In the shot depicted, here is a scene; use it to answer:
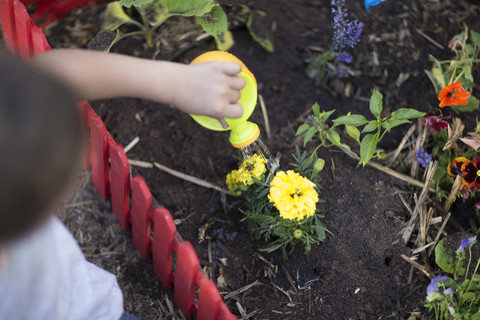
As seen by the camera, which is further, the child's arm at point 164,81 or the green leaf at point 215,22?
the green leaf at point 215,22

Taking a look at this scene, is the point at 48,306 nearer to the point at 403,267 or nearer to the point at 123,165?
the point at 123,165

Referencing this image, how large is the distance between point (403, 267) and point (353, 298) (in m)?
0.24

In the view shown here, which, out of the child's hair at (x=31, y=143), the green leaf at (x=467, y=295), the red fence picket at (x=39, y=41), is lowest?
the green leaf at (x=467, y=295)

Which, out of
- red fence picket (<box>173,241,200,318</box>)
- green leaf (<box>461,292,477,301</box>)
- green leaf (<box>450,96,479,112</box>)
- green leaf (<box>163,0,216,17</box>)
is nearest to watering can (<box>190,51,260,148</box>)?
red fence picket (<box>173,241,200,318</box>)

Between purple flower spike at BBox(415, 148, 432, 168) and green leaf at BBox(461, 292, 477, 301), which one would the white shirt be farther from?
purple flower spike at BBox(415, 148, 432, 168)

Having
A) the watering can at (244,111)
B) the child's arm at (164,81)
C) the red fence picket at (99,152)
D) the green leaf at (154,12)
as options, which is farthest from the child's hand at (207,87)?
the green leaf at (154,12)

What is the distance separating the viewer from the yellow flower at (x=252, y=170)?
5.58ft

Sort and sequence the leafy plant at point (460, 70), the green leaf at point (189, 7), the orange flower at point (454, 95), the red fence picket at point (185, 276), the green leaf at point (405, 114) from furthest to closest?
the leafy plant at point (460, 70), the green leaf at point (189, 7), the orange flower at point (454, 95), the green leaf at point (405, 114), the red fence picket at point (185, 276)

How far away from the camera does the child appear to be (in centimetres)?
83

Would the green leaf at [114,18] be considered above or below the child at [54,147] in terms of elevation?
below

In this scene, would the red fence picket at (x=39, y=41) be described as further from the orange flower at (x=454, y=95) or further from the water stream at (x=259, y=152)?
the orange flower at (x=454, y=95)

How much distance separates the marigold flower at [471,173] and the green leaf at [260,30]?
1.05 m

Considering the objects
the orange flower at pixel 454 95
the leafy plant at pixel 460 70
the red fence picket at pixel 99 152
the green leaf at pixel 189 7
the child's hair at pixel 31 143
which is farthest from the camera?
the leafy plant at pixel 460 70

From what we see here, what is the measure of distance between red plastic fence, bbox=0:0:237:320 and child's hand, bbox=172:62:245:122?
0.32 m
